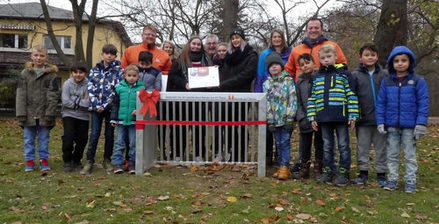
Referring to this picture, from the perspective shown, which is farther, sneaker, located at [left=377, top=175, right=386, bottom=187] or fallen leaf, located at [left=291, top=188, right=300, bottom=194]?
sneaker, located at [left=377, top=175, right=386, bottom=187]

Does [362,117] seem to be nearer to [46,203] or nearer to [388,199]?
[388,199]

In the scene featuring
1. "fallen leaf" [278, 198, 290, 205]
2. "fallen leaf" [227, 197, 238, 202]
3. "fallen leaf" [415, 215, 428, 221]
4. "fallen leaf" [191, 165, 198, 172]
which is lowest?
"fallen leaf" [415, 215, 428, 221]

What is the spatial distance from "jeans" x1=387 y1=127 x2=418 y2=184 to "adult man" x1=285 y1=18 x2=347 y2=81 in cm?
144

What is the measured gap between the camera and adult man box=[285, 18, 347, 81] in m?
5.59

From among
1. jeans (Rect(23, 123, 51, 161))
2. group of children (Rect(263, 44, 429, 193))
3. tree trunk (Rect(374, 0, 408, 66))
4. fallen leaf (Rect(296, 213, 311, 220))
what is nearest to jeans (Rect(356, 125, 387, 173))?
group of children (Rect(263, 44, 429, 193))

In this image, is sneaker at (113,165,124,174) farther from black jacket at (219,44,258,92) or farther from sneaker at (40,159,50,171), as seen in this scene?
black jacket at (219,44,258,92)

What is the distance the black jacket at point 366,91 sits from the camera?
4.90 m

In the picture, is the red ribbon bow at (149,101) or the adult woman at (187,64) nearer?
the red ribbon bow at (149,101)

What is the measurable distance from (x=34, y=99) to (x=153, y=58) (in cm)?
207

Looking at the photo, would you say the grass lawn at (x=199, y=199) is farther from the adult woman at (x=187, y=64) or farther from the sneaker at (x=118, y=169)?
the adult woman at (x=187, y=64)

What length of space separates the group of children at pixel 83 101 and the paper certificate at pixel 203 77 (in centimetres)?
62

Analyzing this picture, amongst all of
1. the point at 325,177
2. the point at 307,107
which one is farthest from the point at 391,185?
the point at 307,107

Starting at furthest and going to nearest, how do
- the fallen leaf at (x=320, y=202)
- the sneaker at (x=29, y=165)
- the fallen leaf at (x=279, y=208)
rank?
the sneaker at (x=29, y=165), the fallen leaf at (x=320, y=202), the fallen leaf at (x=279, y=208)

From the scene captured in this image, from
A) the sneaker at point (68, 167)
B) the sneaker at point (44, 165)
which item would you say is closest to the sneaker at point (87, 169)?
the sneaker at point (68, 167)
